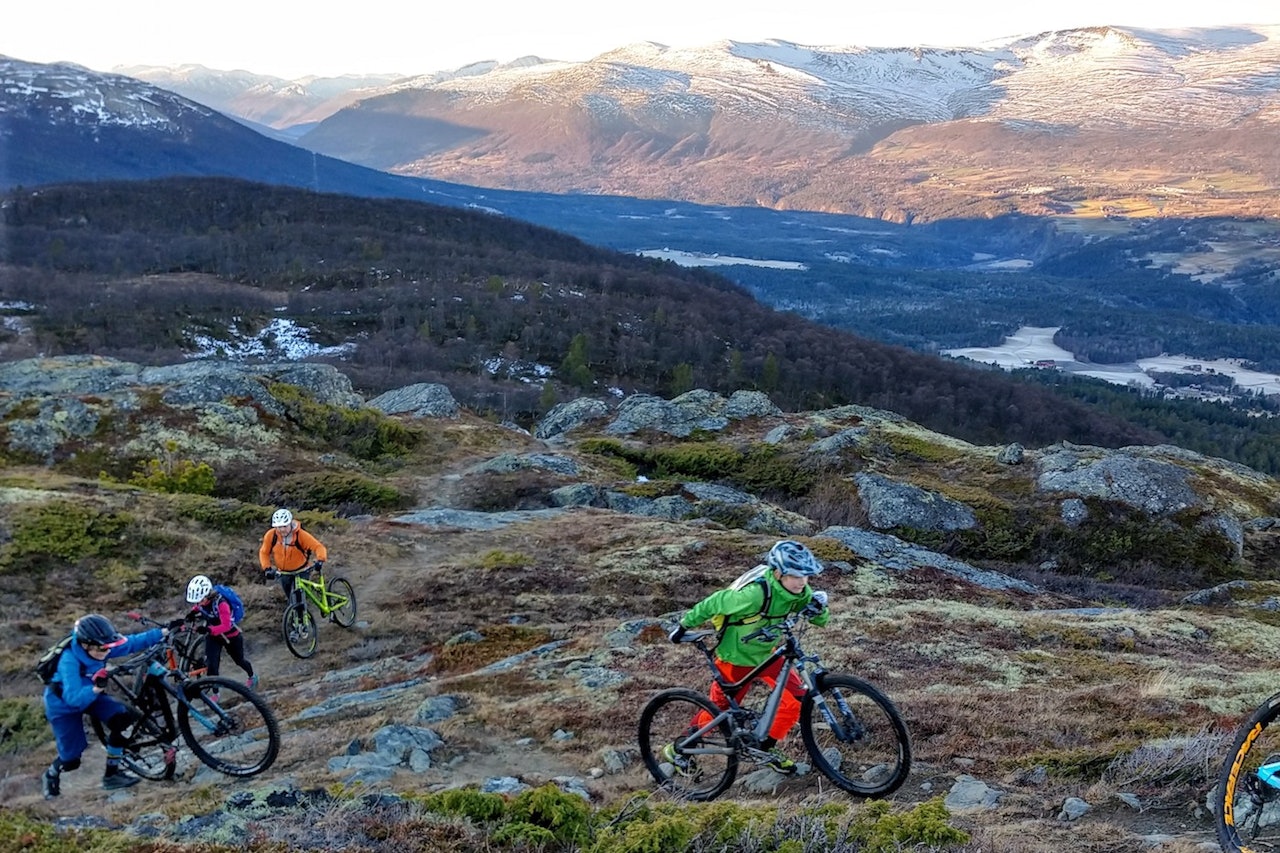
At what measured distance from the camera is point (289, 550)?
18719mm

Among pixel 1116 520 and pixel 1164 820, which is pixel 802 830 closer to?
pixel 1164 820

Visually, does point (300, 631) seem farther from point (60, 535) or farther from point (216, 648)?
point (60, 535)

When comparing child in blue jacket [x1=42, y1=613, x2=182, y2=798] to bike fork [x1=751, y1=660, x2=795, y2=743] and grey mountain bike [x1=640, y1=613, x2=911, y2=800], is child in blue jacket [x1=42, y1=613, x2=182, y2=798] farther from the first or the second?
bike fork [x1=751, y1=660, x2=795, y2=743]

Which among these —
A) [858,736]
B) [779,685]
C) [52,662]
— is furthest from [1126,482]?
[52,662]

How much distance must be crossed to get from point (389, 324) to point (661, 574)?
12423 centimetres

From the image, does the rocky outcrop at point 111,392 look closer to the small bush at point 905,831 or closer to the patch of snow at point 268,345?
the small bush at point 905,831

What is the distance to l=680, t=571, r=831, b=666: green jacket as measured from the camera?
9641mm

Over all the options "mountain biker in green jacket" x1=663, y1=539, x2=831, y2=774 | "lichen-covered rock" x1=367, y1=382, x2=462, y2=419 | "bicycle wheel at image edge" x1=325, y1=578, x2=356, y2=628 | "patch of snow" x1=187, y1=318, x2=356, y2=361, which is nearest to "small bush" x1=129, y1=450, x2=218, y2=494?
"bicycle wheel at image edge" x1=325, y1=578, x2=356, y2=628

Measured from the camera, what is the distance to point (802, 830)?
26.3 feet

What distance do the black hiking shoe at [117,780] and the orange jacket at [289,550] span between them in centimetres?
720

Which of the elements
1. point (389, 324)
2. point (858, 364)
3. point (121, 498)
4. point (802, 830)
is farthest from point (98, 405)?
point (858, 364)

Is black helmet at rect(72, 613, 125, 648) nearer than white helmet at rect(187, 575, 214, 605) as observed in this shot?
Yes

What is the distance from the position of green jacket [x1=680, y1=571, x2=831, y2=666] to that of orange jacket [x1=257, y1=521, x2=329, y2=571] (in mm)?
11536

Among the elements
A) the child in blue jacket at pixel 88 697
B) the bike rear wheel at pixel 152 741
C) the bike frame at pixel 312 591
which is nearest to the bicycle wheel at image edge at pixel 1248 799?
the child in blue jacket at pixel 88 697
